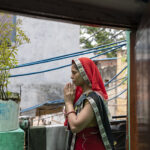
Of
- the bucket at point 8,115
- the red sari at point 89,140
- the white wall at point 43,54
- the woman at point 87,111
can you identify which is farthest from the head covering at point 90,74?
the white wall at point 43,54

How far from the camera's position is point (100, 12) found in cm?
162

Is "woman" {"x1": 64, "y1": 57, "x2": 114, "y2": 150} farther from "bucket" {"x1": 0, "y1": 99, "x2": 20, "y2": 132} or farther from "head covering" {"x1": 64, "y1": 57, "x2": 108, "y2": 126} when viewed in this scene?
"bucket" {"x1": 0, "y1": 99, "x2": 20, "y2": 132}

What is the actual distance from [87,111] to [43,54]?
5333 millimetres

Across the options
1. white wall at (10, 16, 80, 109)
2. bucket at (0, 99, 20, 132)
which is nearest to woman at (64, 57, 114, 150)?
bucket at (0, 99, 20, 132)

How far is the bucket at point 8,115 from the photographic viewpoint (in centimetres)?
151

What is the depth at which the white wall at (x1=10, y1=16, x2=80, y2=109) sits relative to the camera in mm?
6262

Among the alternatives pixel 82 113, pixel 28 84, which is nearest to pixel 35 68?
pixel 28 84

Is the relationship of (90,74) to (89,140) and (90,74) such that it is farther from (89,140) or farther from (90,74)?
(89,140)

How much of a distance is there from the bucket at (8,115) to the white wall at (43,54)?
462cm

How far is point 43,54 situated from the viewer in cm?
648

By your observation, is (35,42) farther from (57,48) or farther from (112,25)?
(112,25)

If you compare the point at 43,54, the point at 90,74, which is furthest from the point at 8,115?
the point at 43,54

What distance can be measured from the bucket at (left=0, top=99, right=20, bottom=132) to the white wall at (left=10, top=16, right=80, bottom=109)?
462cm

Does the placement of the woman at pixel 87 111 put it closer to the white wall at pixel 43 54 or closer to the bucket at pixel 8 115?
Result: the bucket at pixel 8 115
